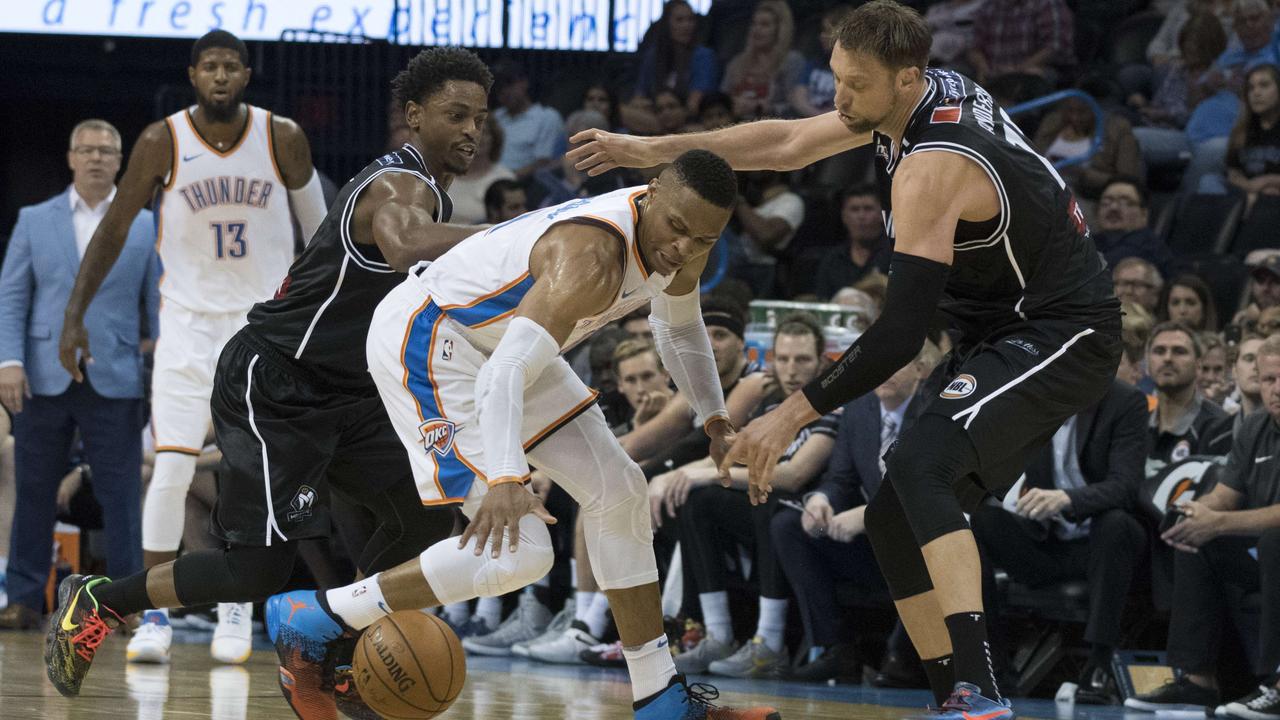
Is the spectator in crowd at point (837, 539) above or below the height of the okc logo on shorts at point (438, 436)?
below

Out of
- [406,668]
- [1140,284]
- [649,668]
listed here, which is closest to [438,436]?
[406,668]

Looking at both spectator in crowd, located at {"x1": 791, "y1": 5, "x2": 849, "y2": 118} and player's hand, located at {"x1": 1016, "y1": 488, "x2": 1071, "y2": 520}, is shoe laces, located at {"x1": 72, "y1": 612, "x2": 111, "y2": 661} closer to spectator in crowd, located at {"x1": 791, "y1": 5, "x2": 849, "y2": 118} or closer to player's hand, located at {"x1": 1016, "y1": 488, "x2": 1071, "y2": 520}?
player's hand, located at {"x1": 1016, "y1": 488, "x2": 1071, "y2": 520}

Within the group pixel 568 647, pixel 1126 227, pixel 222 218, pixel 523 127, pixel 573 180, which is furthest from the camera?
pixel 523 127

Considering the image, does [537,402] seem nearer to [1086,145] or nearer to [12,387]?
[12,387]

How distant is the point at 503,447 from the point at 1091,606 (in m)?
3.16

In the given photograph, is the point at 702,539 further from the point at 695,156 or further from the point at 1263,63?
the point at 1263,63

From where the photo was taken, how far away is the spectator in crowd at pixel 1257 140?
8.95 metres

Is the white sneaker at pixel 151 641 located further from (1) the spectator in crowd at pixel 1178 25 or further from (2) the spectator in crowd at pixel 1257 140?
(1) the spectator in crowd at pixel 1178 25

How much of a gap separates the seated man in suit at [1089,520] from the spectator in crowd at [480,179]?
5.32 m

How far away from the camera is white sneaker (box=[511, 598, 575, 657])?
7656 mm

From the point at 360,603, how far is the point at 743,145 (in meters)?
1.77

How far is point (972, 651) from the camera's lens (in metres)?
3.91

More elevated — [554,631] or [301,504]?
[301,504]

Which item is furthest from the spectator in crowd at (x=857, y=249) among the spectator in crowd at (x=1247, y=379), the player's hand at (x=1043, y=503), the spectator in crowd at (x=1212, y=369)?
the player's hand at (x=1043, y=503)
